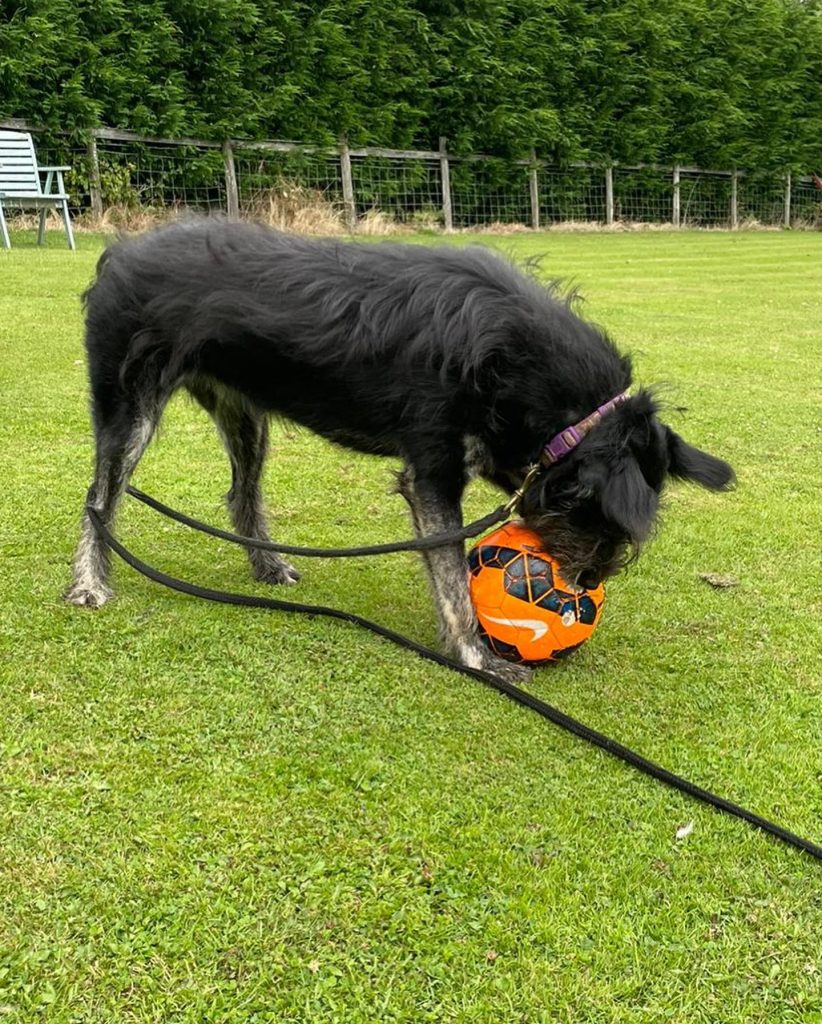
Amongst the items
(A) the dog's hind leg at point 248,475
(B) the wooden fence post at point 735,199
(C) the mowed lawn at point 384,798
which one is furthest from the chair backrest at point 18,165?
(B) the wooden fence post at point 735,199

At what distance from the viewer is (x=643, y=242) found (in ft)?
72.9

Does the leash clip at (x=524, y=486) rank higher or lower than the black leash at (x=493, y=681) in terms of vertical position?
higher

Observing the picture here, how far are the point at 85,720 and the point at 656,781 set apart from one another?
1825 mm

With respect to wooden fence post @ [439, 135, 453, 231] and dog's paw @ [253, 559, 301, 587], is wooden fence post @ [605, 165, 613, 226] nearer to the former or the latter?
wooden fence post @ [439, 135, 453, 231]

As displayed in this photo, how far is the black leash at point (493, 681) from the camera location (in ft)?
8.38

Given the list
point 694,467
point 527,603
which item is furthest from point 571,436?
point 527,603

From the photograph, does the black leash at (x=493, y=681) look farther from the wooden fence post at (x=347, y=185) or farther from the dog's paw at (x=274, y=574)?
the wooden fence post at (x=347, y=185)

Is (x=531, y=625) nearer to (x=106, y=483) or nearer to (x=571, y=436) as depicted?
(x=571, y=436)

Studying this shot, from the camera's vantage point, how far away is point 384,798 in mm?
2625

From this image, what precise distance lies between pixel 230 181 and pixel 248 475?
15138mm

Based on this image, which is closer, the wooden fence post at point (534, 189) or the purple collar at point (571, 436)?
the purple collar at point (571, 436)

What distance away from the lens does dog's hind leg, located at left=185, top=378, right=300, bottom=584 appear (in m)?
4.26

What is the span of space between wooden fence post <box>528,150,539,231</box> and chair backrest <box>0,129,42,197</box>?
13.4 metres

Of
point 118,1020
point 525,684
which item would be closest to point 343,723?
point 525,684
